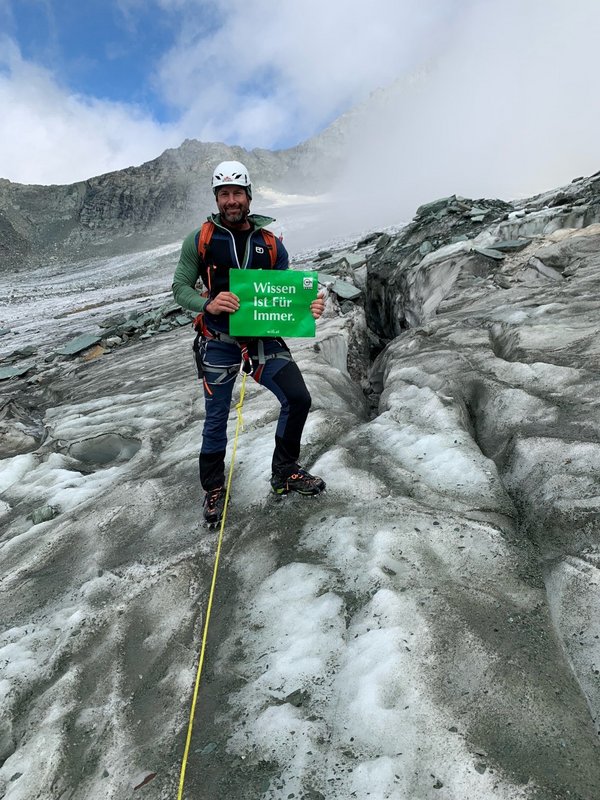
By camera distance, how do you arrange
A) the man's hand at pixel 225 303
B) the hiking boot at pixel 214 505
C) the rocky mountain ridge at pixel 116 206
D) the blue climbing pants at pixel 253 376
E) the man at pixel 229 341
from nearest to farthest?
the man's hand at pixel 225 303 → the man at pixel 229 341 → the blue climbing pants at pixel 253 376 → the hiking boot at pixel 214 505 → the rocky mountain ridge at pixel 116 206

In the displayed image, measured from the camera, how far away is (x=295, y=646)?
10.1ft

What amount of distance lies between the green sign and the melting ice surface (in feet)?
5.23

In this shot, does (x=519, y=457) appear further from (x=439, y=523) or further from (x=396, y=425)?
(x=396, y=425)

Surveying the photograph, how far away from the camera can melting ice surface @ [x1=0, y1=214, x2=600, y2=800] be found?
95.0 inches

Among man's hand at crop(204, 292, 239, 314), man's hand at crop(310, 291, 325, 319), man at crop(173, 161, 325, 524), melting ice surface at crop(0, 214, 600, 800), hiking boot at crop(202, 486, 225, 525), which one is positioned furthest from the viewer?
hiking boot at crop(202, 486, 225, 525)

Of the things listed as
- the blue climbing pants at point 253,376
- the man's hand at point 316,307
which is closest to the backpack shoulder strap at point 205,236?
the blue climbing pants at point 253,376

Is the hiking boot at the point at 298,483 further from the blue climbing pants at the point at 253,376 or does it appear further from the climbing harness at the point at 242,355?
the climbing harness at the point at 242,355

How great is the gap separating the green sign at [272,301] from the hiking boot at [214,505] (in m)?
1.54

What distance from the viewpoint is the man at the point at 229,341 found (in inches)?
157

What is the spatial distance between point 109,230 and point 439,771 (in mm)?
138368

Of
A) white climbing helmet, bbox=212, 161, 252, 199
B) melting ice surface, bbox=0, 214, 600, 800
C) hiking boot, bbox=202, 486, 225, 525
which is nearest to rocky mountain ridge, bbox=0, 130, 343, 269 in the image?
melting ice surface, bbox=0, 214, 600, 800

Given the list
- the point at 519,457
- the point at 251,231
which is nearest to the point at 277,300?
the point at 251,231

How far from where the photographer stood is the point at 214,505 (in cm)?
458

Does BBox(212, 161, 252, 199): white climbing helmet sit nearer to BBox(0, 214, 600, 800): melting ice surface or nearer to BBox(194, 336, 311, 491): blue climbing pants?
BBox(194, 336, 311, 491): blue climbing pants
